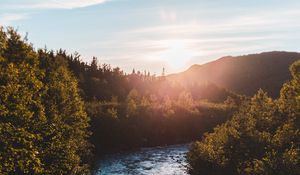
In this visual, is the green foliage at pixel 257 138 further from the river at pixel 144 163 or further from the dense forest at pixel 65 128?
the river at pixel 144 163

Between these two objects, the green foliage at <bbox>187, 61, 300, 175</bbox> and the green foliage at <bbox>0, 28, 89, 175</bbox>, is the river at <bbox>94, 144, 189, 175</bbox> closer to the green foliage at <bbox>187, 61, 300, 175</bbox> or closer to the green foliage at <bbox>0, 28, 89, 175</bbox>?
the green foliage at <bbox>0, 28, 89, 175</bbox>

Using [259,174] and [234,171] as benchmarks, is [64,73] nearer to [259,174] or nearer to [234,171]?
[234,171]

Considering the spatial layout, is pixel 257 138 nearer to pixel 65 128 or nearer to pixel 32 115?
pixel 65 128

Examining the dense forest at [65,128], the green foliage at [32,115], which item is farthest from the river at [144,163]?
the green foliage at [32,115]

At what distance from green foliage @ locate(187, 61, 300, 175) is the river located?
18708 millimetres

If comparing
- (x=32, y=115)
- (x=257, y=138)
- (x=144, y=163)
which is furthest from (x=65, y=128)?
(x=144, y=163)

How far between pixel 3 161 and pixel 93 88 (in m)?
161

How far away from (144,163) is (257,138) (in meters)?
45.1

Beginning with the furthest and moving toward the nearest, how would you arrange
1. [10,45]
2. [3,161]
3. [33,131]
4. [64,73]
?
1. [64,73]
2. [10,45]
3. [33,131]
4. [3,161]

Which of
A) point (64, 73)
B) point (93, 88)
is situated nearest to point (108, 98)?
point (93, 88)

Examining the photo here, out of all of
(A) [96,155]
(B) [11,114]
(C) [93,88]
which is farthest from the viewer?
(C) [93,88]

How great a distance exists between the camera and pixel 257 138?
56312mm

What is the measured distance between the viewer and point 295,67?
61156 millimetres

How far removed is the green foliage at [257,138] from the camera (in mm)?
52656
